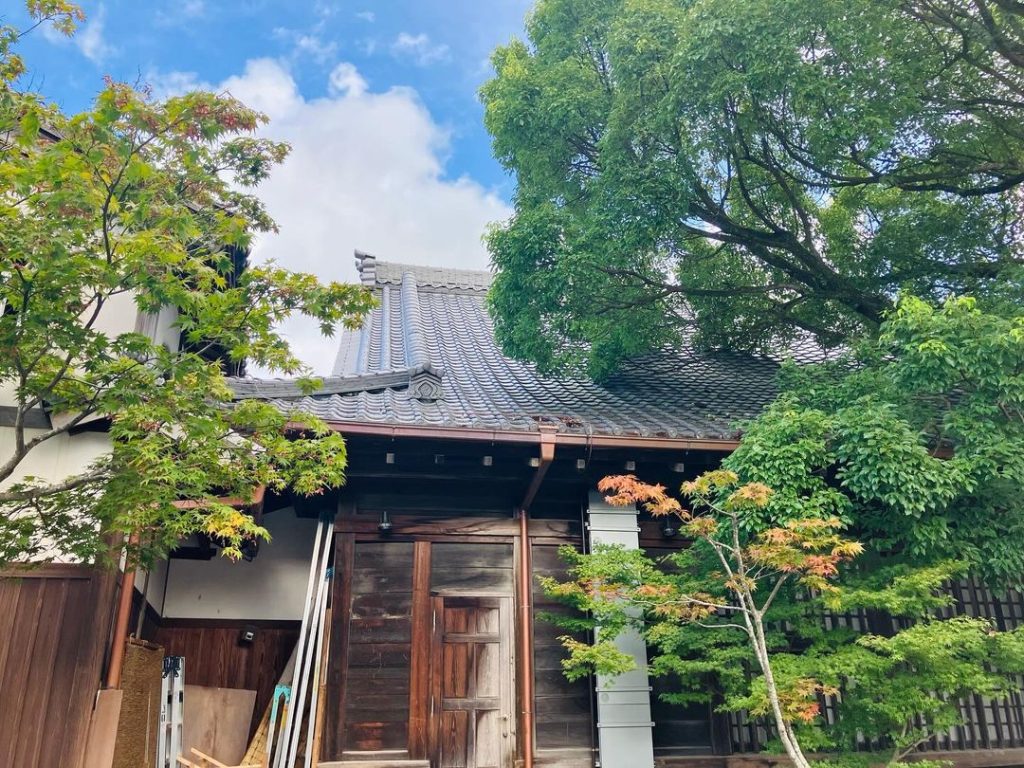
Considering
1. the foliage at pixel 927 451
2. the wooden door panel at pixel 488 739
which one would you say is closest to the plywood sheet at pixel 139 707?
the wooden door panel at pixel 488 739

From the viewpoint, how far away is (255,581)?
29.4ft

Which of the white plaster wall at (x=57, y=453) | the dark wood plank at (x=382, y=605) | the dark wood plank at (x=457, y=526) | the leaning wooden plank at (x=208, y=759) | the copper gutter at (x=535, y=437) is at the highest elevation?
the copper gutter at (x=535, y=437)

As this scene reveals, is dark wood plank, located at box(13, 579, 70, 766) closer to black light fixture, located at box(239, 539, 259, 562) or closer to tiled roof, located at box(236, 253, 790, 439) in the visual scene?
black light fixture, located at box(239, 539, 259, 562)

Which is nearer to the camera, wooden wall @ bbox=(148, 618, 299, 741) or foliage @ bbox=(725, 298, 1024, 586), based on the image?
foliage @ bbox=(725, 298, 1024, 586)

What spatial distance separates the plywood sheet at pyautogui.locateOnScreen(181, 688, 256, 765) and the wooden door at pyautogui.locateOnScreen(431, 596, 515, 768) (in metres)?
2.50

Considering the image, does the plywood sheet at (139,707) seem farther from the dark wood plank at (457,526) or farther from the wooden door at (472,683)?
the wooden door at (472,683)

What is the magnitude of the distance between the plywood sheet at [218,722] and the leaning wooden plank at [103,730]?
76.5 inches

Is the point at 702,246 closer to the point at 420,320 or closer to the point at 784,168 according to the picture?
the point at 784,168

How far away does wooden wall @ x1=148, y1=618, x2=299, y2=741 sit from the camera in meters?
8.59

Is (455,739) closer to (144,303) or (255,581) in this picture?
(255,581)

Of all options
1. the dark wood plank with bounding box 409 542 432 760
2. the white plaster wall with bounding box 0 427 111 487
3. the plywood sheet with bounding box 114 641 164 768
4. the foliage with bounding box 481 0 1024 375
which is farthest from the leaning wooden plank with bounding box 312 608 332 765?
the foliage with bounding box 481 0 1024 375

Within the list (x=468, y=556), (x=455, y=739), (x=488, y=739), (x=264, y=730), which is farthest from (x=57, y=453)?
(x=488, y=739)

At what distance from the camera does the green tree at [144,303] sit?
442 centimetres

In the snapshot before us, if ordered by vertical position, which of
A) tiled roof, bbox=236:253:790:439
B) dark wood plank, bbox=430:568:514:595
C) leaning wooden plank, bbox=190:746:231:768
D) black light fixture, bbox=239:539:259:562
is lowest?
leaning wooden plank, bbox=190:746:231:768
